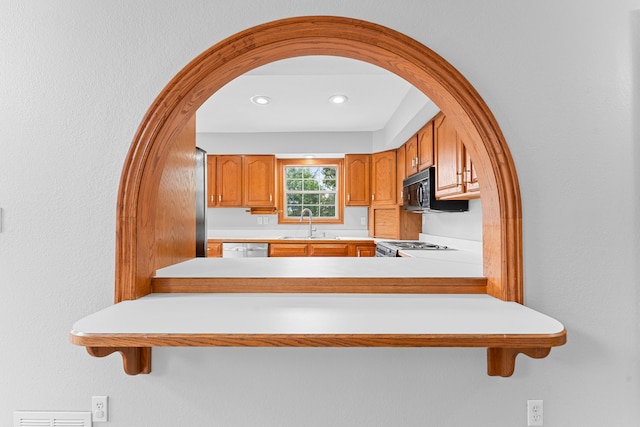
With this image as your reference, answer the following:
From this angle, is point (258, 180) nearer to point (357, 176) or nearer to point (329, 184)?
point (329, 184)

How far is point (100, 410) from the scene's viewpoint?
126 centimetres

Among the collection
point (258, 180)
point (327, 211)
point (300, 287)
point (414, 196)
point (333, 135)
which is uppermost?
point (333, 135)

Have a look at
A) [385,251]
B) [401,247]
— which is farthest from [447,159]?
[385,251]

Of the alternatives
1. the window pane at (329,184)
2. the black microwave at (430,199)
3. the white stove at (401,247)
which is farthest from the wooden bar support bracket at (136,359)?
the window pane at (329,184)

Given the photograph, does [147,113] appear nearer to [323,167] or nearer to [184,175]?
[184,175]

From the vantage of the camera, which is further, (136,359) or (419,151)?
(419,151)

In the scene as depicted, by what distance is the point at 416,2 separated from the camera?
1.26 metres

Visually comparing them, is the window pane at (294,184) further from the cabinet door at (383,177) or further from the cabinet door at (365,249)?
the cabinet door at (365,249)

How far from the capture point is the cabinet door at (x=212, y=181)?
4.59 m

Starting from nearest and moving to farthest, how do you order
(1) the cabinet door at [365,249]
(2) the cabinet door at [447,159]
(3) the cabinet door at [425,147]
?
1. (2) the cabinet door at [447,159]
2. (3) the cabinet door at [425,147]
3. (1) the cabinet door at [365,249]

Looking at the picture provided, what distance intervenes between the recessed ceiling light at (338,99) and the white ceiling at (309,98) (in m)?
0.05

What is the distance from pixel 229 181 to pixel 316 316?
3.87 m

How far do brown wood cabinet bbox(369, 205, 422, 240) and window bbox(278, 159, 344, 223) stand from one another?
2.35 ft

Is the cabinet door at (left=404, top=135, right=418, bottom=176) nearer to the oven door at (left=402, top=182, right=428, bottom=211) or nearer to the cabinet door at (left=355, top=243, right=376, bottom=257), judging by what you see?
the oven door at (left=402, top=182, right=428, bottom=211)
